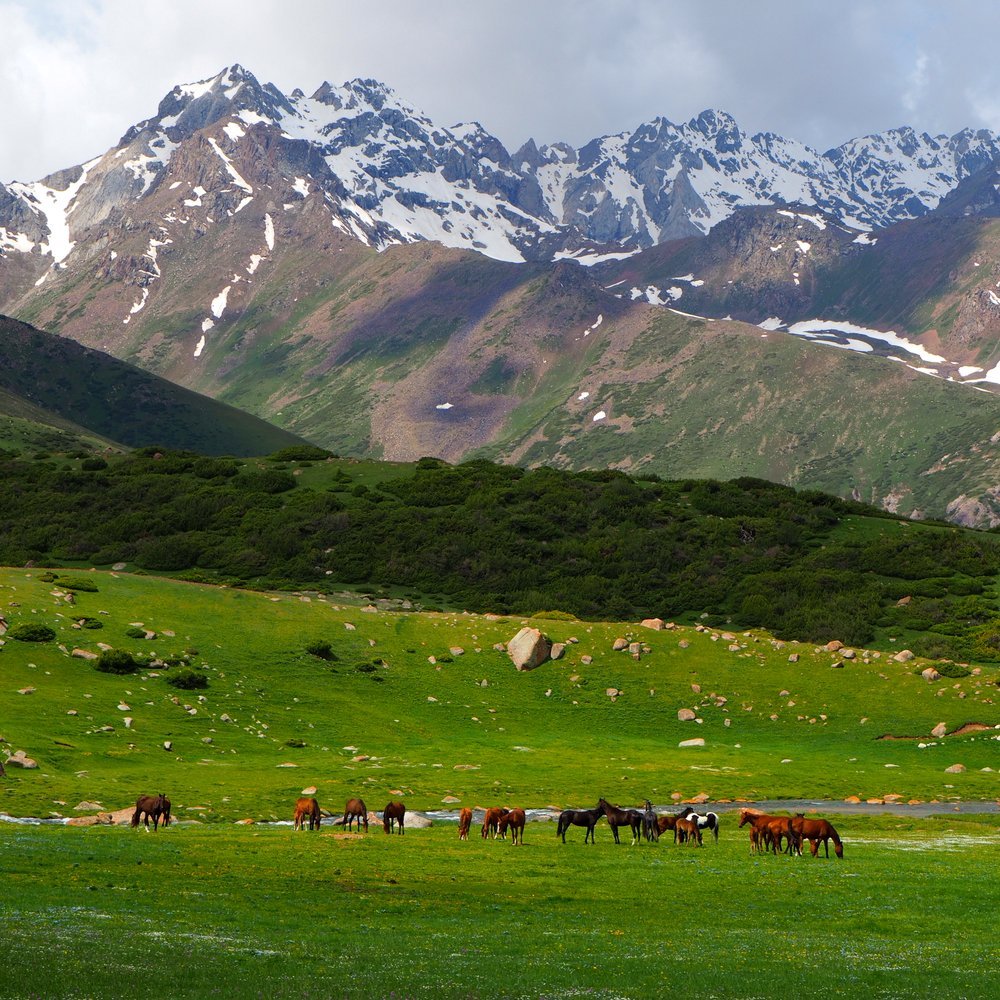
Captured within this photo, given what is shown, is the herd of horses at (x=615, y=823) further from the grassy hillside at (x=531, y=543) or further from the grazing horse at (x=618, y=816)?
the grassy hillside at (x=531, y=543)

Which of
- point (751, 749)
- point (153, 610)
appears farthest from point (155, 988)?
point (153, 610)

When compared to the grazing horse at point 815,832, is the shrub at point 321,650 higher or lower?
higher

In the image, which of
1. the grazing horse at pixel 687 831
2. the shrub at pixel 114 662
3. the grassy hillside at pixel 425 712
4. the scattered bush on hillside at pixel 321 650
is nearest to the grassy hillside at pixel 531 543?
the grassy hillside at pixel 425 712

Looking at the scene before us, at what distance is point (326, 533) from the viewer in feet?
424

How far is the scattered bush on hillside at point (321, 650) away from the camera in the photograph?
247ft

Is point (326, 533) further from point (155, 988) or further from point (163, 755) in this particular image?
point (155, 988)

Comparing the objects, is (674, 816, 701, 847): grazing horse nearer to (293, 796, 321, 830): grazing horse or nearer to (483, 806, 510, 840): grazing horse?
Result: (483, 806, 510, 840): grazing horse

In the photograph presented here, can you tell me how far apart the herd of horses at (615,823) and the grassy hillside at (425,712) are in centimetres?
457

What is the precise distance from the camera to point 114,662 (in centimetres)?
6456

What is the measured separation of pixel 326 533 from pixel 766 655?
6238cm

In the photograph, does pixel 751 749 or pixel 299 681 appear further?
pixel 299 681

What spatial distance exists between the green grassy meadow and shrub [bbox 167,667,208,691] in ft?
1.89

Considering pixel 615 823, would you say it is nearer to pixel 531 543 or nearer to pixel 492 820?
pixel 492 820

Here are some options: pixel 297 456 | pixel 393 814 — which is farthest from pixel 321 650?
pixel 297 456
